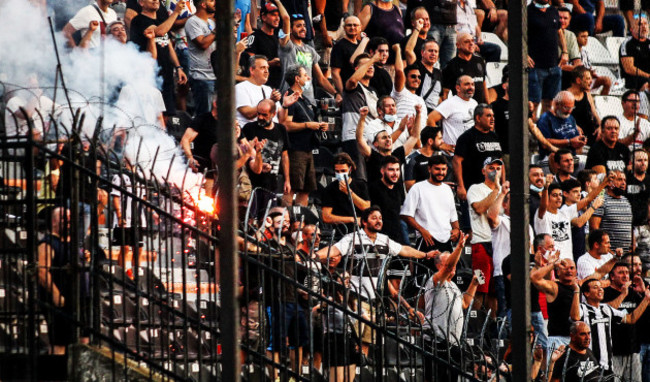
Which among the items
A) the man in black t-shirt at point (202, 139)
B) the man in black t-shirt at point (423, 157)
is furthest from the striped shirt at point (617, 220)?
the man in black t-shirt at point (202, 139)

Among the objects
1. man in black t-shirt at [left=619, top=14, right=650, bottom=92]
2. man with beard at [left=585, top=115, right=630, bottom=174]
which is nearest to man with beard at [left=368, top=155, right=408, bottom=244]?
man with beard at [left=585, top=115, right=630, bottom=174]

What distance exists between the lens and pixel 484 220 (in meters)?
15.2

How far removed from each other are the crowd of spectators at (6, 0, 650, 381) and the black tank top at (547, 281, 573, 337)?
2cm

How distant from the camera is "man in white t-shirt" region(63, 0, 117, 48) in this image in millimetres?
13414

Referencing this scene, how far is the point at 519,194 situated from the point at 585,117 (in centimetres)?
982

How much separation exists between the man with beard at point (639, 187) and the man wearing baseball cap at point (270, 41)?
4711 millimetres

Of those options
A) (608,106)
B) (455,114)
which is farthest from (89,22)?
(608,106)

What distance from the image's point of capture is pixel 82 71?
1347 centimetres

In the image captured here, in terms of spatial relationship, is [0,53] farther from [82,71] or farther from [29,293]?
[29,293]

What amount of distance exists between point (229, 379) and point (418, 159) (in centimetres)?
833

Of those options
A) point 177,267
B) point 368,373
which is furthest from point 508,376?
point 177,267

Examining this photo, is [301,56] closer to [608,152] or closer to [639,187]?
[608,152]

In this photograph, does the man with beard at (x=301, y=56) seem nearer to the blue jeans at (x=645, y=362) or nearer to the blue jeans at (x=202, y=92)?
the blue jeans at (x=202, y=92)

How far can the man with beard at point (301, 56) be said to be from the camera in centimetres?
1548
